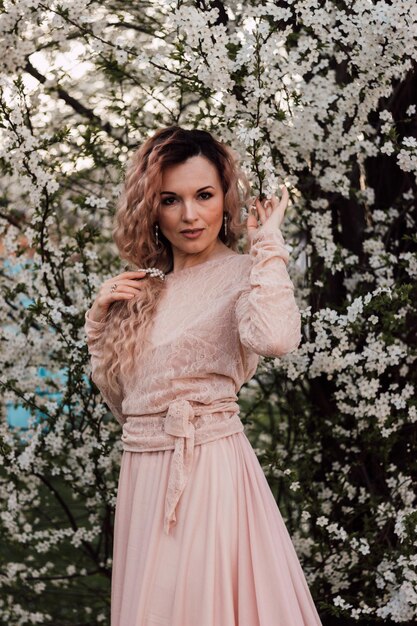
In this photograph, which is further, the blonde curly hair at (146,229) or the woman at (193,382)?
the blonde curly hair at (146,229)

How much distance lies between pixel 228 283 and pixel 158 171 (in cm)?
34

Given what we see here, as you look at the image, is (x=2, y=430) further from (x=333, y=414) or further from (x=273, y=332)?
(x=273, y=332)

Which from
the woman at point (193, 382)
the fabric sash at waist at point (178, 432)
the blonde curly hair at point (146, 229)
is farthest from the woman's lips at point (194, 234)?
the fabric sash at waist at point (178, 432)

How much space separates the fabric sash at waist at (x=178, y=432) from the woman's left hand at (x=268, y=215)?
0.43m

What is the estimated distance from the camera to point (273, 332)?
2021 millimetres

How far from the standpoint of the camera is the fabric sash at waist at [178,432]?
212 centimetres

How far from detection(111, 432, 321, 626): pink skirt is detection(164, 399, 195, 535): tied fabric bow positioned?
24 mm

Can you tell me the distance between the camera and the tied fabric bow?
211 cm

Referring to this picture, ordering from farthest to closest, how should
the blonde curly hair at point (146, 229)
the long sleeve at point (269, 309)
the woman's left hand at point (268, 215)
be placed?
the blonde curly hair at point (146, 229) → the woman's left hand at point (268, 215) → the long sleeve at point (269, 309)

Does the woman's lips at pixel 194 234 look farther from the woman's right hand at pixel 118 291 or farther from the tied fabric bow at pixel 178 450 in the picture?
the tied fabric bow at pixel 178 450

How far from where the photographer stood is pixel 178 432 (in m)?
2.15

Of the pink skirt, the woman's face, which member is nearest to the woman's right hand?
the woman's face

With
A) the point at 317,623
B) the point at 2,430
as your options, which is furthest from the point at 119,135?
the point at 317,623

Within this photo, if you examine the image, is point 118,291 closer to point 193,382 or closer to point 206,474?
point 193,382
